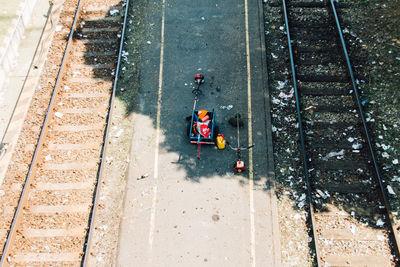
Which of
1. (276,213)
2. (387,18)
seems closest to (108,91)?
(276,213)

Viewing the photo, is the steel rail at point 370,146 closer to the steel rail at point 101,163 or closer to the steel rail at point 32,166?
the steel rail at point 101,163

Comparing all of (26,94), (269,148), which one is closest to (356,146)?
(269,148)

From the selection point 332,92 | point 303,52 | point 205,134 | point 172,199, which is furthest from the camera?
point 303,52

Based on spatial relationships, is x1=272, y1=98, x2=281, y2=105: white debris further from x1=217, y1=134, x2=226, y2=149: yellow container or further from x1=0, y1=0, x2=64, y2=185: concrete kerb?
x1=0, y1=0, x2=64, y2=185: concrete kerb

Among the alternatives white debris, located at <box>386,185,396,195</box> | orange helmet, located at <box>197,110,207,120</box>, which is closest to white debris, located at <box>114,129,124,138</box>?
orange helmet, located at <box>197,110,207,120</box>

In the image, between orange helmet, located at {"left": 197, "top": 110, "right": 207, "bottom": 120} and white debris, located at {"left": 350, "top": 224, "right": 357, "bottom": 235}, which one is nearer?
white debris, located at {"left": 350, "top": 224, "right": 357, "bottom": 235}

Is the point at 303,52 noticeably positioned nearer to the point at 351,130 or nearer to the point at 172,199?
the point at 351,130
